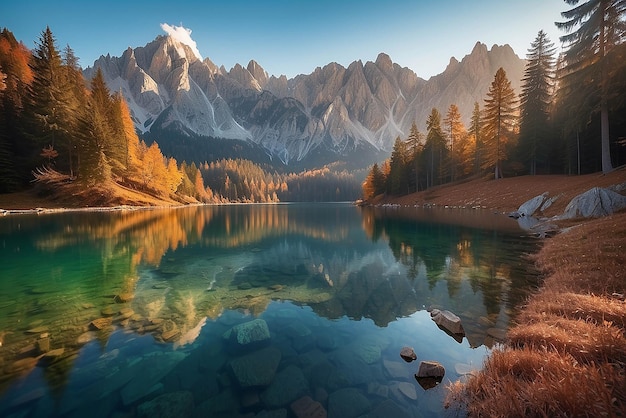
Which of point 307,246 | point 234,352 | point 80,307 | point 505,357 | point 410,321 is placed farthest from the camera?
point 307,246

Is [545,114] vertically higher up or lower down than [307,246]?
higher up

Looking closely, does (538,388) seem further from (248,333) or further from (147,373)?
(147,373)

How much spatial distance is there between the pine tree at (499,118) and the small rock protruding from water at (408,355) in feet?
188

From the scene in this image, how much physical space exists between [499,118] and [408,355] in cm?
6055

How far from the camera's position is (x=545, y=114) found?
161 feet

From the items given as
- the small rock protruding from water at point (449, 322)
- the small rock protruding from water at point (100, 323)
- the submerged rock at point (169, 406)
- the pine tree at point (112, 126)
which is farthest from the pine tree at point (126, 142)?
the small rock protruding from water at point (449, 322)

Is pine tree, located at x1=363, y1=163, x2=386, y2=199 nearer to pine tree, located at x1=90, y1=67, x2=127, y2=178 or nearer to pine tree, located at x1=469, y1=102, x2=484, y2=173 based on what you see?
pine tree, located at x1=469, y1=102, x2=484, y2=173

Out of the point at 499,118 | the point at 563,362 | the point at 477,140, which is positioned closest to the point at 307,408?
the point at 563,362

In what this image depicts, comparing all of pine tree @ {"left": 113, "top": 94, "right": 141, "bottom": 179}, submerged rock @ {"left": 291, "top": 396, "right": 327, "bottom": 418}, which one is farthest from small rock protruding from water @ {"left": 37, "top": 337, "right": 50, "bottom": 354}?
pine tree @ {"left": 113, "top": 94, "right": 141, "bottom": 179}

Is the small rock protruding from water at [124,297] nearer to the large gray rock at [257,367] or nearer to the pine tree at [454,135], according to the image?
the large gray rock at [257,367]

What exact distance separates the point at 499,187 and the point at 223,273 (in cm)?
5153

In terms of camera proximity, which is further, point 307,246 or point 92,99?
point 92,99

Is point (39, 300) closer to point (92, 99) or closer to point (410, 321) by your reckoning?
point (410, 321)

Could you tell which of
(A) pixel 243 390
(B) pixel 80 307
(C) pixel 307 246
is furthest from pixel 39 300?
(C) pixel 307 246
